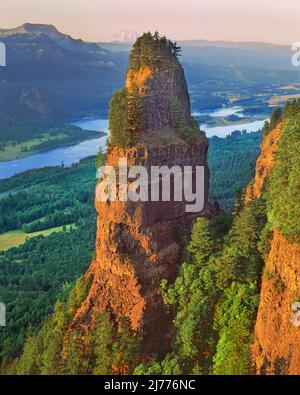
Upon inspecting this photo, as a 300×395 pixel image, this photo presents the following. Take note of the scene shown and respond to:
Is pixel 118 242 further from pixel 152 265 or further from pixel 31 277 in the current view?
pixel 31 277

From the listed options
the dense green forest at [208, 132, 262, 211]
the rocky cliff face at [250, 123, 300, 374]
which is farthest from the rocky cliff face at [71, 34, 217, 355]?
the dense green forest at [208, 132, 262, 211]

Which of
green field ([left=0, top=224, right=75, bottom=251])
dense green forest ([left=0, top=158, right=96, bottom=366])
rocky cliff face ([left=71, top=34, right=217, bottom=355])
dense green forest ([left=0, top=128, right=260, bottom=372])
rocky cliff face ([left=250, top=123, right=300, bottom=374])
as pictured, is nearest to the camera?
rocky cliff face ([left=250, top=123, right=300, bottom=374])

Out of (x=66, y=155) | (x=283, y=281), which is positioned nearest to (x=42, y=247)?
(x=283, y=281)

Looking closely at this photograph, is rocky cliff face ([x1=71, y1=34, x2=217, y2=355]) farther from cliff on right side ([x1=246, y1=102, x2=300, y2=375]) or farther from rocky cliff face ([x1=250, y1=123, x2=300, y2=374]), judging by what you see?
rocky cliff face ([x1=250, y1=123, x2=300, y2=374])

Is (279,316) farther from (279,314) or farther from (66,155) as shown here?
(66,155)

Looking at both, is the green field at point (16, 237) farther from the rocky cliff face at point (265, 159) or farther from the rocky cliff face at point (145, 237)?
the rocky cliff face at point (145, 237)

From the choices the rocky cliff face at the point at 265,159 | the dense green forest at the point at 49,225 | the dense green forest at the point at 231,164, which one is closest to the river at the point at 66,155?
the dense green forest at the point at 49,225

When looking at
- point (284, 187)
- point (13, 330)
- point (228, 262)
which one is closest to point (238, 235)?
point (228, 262)
